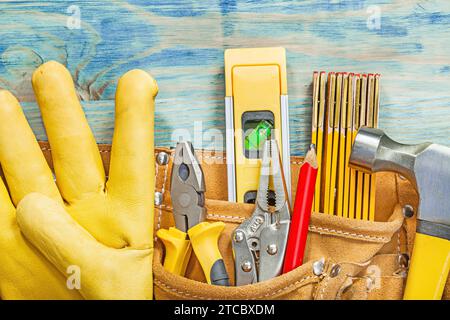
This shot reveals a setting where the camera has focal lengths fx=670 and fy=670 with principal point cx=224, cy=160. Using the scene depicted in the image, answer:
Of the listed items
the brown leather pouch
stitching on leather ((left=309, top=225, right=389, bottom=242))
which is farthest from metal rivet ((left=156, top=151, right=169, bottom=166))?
stitching on leather ((left=309, top=225, right=389, bottom=242))

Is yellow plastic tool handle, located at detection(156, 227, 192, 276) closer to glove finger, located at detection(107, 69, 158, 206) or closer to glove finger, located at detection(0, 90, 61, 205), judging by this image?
glove finger, located at detection(107, 69, 158, 206)

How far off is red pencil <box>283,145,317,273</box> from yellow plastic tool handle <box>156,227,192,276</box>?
0.44ft

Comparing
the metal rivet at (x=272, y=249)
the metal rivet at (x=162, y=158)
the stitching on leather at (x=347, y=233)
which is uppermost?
the metal rivet at (x=162, y=158)

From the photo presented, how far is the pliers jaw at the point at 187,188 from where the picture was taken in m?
0.88

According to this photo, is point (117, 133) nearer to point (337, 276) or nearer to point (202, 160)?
point (202, 160)

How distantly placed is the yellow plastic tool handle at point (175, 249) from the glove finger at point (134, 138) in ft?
0.17

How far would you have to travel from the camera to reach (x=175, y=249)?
879 millimetres

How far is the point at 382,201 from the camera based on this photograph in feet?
3.06

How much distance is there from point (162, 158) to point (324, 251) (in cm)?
26

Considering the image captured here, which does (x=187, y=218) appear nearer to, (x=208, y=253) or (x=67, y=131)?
(x=208, y=253)

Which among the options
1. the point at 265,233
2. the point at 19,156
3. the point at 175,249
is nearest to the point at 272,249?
the point at 265,233

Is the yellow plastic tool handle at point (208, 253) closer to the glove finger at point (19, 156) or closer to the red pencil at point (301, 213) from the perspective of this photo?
the red pencil at point (301, 213)

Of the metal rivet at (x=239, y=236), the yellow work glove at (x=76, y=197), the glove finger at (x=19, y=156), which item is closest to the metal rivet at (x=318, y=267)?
the metal rivet at (x=239, y=236)

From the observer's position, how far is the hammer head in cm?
85
